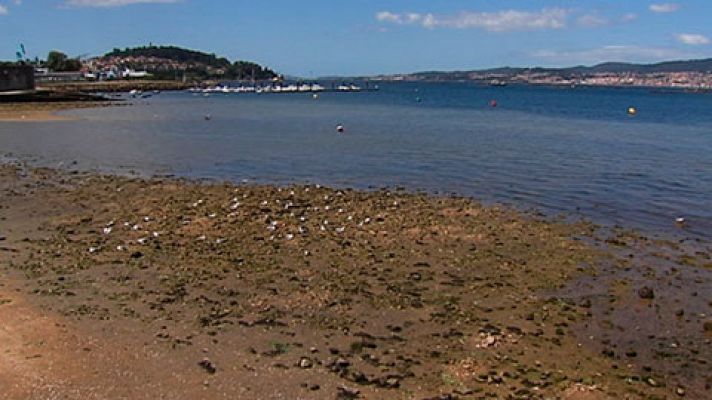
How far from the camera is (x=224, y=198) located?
21.4 meters

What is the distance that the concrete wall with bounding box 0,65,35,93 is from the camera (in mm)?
88875

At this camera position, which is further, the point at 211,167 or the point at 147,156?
the point at 147,156

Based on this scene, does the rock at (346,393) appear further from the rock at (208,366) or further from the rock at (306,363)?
the rock at (208,366)

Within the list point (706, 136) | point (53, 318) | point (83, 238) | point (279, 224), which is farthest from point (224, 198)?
point (706, 136)

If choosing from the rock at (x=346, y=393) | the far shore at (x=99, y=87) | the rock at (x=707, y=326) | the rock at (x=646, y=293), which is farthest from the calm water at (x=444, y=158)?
the far shore at (x=99, y=87)

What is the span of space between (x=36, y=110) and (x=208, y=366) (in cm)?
6409

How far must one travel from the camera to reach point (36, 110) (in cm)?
6525

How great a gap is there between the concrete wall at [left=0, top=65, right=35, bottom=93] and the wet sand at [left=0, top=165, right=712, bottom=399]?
79.9 m

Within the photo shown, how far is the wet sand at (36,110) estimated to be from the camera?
55391mm

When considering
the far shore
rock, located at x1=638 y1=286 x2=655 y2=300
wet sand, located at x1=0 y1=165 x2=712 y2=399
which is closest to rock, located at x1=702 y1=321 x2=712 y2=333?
wet sand, located at x1=0 y1=165 x2=712 y2=399

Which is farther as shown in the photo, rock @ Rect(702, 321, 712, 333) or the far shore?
the far shore

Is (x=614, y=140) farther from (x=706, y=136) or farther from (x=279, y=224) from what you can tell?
(x=279, y=224)

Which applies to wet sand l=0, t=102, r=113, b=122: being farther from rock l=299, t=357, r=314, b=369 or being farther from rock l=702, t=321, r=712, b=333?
rock l=702, t=321, r=712, b=333

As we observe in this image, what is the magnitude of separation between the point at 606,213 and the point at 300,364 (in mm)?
14378
